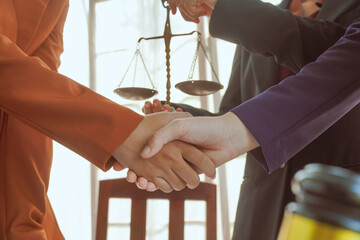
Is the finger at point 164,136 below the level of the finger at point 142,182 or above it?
above

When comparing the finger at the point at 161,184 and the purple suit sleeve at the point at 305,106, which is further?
the finger at the point at 161,184

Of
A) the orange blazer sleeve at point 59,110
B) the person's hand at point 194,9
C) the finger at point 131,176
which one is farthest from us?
the person's hand at point 194,9

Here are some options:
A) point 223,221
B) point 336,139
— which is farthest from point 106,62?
point 336,139

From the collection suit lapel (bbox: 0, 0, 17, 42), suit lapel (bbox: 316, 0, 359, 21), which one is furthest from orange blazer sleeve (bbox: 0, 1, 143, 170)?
suit lapel (bbox: 316, 0, 359, 21)

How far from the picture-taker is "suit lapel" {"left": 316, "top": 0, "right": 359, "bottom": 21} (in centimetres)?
96

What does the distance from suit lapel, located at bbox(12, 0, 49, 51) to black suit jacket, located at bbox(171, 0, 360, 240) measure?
0.41 meters

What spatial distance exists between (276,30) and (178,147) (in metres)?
0.36

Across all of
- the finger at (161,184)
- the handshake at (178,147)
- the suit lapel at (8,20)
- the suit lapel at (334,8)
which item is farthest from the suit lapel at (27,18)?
the suit lapel at (334,8)

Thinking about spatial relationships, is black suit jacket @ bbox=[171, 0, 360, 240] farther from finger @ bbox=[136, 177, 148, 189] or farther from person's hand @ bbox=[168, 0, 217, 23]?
finger @ bbox=[136, 177, 148, 189]

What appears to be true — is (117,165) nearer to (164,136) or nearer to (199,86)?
(164,136)

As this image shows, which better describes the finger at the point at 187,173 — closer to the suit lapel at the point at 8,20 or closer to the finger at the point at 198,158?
the finger at the point at 198,158

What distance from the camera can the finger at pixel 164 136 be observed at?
2.75 feet

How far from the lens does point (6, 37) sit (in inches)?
32.2

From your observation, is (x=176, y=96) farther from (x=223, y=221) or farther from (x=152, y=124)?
(x=152, y=124)
